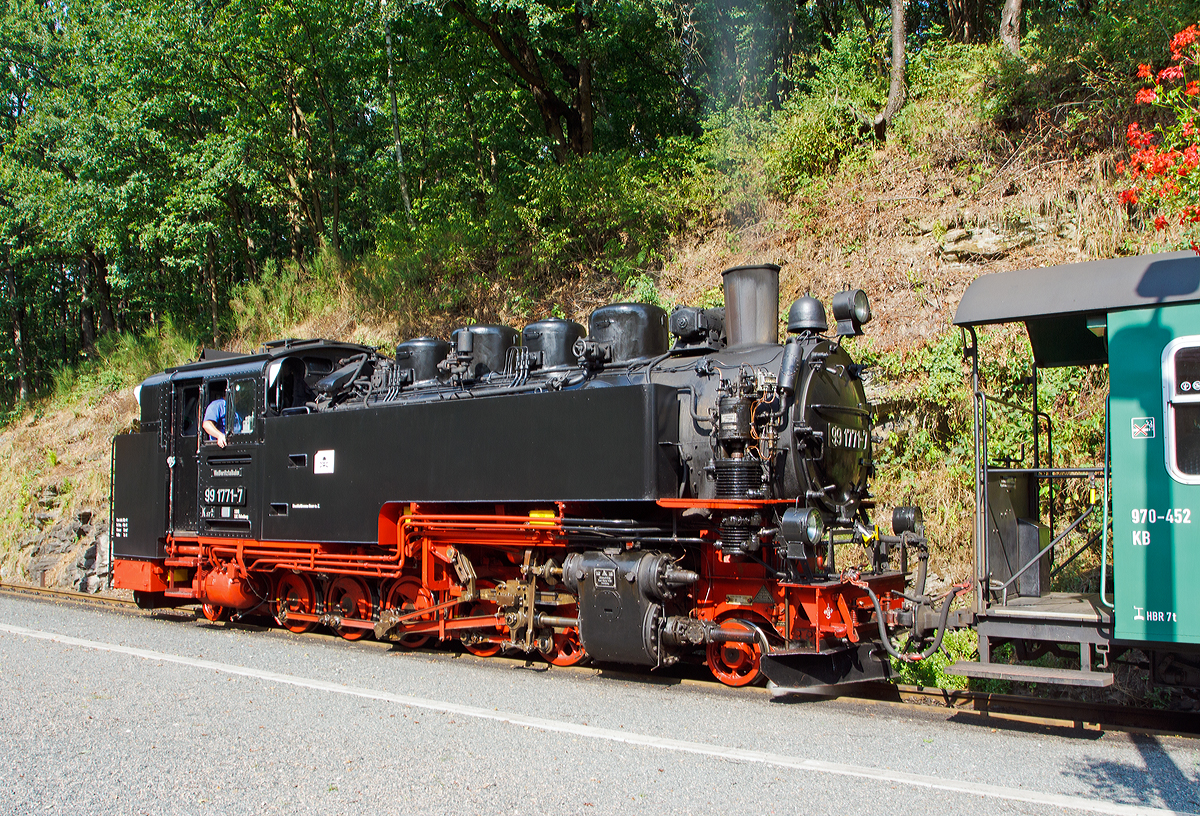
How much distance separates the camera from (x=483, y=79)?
17797 millimetres

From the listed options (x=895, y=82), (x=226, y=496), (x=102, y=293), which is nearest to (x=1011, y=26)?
(x=895, y=82)

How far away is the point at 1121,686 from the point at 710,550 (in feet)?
10.6

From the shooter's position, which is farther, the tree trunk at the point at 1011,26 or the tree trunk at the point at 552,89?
the tree trunk at the point at 552,89

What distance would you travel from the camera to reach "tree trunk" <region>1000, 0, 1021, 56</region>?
12.6 meters

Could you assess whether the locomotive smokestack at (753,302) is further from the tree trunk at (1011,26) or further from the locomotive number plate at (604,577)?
the tree trunk at (1011,26)

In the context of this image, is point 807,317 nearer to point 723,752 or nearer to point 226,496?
point 723,752

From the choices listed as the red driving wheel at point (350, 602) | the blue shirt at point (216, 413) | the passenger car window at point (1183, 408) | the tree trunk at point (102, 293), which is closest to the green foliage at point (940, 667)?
the passenger car window at point (1183, 408)

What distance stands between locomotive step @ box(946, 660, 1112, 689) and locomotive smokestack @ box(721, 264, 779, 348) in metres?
3.05

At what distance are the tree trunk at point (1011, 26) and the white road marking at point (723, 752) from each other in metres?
11.8

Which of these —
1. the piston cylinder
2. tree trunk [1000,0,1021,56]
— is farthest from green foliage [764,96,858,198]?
the piston cylinder

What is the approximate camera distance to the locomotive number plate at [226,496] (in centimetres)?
916

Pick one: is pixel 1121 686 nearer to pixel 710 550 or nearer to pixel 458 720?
pixel 710 550

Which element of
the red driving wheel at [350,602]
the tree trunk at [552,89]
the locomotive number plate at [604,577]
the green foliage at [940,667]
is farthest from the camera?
the tree trunk at [552,89]

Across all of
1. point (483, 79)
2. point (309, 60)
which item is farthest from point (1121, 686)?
point (309, 60)
